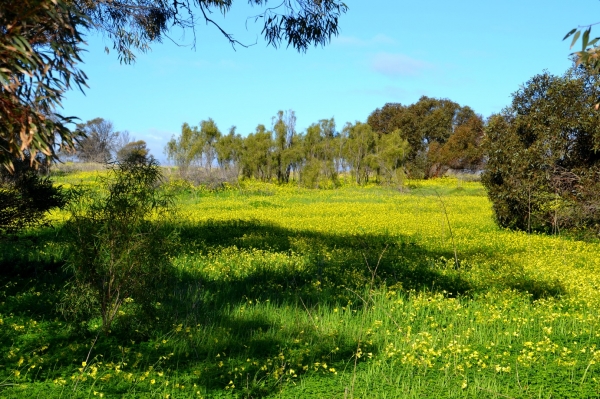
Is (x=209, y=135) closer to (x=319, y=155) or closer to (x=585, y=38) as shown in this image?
(x=319, y=155)

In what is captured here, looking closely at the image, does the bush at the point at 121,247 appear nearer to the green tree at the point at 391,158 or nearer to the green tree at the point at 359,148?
the green tree at the point at 391,158

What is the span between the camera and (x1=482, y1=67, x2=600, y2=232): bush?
54.9ft

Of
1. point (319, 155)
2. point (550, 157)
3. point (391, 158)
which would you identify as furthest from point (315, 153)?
point (550, 157)

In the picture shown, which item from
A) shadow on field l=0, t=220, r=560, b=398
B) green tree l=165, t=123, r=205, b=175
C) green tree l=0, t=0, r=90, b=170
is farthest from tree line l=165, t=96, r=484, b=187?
green tree l=0, t=0, r=90, b=170

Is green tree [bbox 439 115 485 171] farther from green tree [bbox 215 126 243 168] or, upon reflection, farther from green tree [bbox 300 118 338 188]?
green tree [bbox 215 126 243 168]

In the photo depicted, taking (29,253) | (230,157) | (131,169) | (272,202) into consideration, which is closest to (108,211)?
(131,169)

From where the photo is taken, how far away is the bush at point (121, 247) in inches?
246

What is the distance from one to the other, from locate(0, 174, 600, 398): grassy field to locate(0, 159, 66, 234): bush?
80 centimetres

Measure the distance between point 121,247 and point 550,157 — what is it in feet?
49.7

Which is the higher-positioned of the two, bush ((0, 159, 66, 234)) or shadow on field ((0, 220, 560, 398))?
bush ((0, 159, 66, 234))

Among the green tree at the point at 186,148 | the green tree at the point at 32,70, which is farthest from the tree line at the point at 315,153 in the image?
the green tree at the point at 32,70

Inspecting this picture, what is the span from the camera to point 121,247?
6.27 metres

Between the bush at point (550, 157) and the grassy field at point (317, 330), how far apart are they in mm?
4592

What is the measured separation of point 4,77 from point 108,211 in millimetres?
2890
